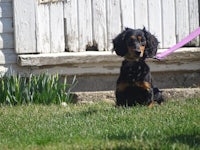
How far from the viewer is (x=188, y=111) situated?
6371 millimetres

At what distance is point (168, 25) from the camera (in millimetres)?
8945

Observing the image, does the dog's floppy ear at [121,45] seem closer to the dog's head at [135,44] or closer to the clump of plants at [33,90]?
the dog's head at [135,44]

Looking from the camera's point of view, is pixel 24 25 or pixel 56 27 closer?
pixel 24 25

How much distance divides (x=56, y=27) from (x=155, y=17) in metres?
1.54

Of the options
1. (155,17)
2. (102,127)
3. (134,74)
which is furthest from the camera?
(155,17)

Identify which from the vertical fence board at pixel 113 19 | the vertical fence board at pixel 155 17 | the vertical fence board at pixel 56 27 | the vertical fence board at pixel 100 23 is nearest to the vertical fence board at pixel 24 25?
the vertical fence board at pixel 56 27

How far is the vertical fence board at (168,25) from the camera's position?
29.3ft

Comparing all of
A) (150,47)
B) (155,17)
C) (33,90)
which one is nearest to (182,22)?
(155,17)

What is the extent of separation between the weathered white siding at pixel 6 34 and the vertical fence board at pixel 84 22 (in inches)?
40.2

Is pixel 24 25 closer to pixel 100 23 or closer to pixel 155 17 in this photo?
pixel 100 23

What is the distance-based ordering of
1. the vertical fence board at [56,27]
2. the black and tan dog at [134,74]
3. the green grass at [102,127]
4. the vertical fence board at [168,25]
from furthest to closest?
the vertical fence board at [168,25] → the vertical fence board at [56,27] → the black and tan dog at [134,74] → the green grass at [102,127]

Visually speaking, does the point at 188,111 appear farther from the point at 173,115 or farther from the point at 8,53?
the point at 8,53

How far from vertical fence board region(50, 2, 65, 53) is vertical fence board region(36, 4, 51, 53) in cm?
6

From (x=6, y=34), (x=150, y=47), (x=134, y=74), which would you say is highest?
(x=6, y=34)
